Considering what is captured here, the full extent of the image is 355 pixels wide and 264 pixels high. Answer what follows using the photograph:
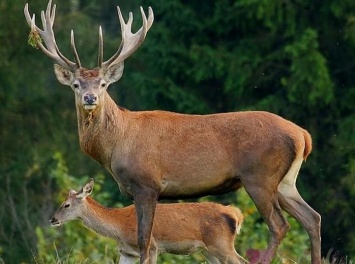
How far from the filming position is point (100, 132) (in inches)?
541

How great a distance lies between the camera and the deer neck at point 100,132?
13.7 metres

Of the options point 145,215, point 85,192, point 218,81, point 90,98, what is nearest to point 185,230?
point 85,192

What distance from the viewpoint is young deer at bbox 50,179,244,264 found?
49.3 ft

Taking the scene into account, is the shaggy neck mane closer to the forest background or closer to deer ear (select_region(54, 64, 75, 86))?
deer ear (select_region(54, 64, 75, 86))

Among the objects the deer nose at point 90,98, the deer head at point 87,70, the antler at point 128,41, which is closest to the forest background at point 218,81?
the antler at point 128,41

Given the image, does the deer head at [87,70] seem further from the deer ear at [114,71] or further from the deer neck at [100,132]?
the deer neck at [100,132]

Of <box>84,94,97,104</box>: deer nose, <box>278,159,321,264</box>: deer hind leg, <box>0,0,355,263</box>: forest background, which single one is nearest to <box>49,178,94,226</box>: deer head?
<box>84,94,97,104</box>: deer nose

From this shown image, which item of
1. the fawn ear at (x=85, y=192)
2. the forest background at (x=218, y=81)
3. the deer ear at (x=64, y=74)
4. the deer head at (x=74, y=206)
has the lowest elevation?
the forest background at (x=218, y=81)

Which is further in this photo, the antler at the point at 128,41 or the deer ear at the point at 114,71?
the antler at the point at 128,41

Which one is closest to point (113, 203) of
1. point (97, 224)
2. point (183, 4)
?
point (183, 4)

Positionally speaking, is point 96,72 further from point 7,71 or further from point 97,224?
point 7,71

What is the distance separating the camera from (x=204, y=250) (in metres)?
15.2

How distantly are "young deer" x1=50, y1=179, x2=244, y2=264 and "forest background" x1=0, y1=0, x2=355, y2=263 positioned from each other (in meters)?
9.18

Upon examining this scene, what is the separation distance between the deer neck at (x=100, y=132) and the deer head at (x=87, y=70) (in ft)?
0.46
